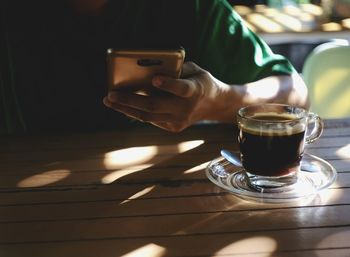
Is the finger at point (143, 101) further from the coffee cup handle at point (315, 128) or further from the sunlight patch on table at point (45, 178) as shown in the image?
the coffee cup handle at point (315, 128)

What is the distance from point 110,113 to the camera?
121 cm

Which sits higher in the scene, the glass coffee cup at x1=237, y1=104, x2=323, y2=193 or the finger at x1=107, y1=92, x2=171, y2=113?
the finger at x1=107, y1=92, x2=171, y2=113

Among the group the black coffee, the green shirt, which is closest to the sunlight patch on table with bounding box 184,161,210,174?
the black coffee

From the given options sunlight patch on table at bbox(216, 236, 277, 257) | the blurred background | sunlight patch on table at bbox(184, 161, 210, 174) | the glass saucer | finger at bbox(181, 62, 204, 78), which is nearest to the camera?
sunlight patch on table at bbox(216, 236, 277, 257)

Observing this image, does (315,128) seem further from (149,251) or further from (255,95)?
(149,251)

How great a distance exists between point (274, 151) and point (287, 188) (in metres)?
0.06

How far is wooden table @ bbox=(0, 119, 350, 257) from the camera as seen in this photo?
63 centimetres

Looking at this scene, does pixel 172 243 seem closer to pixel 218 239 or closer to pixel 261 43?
pixel 218 239

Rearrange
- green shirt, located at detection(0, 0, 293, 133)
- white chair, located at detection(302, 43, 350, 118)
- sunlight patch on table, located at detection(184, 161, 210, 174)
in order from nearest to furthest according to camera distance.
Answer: sunlight patch on table, located at detection(184, 161, 210, 174) < green shirt, located at detection(0, 0, 293, 133) < white chair, located at detection(302, 43, 350, 118)

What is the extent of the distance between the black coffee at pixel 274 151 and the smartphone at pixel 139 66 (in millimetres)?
171

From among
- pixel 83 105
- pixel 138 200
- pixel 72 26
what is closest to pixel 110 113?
pixel 83 105

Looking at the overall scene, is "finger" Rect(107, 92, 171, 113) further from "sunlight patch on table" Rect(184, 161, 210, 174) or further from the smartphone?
"sunlight patch on table" Rect(184, 161, 210, 174)

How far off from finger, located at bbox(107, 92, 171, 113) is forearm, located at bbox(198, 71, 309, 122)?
0.12 meters

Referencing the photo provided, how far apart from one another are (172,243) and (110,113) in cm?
62
